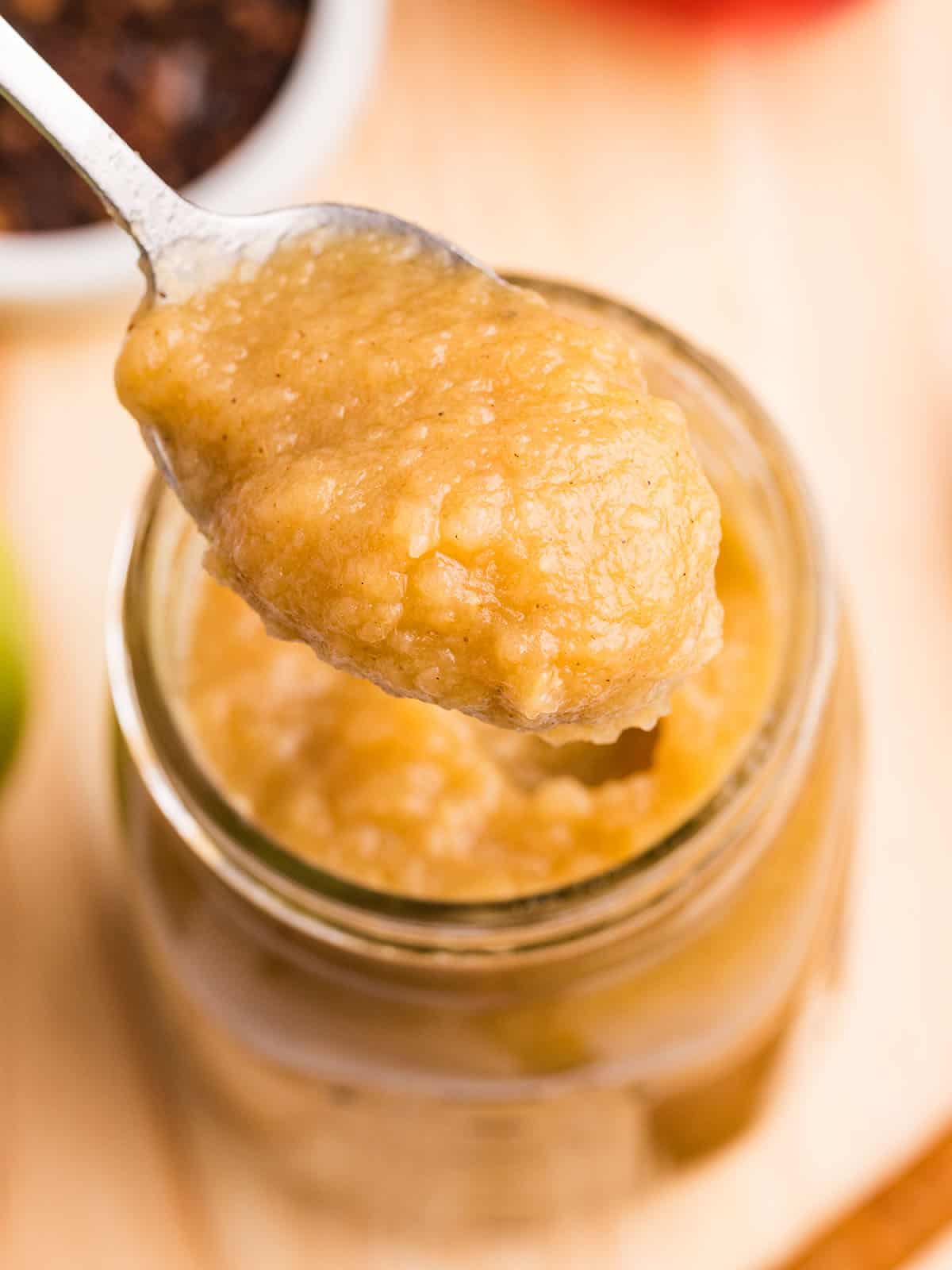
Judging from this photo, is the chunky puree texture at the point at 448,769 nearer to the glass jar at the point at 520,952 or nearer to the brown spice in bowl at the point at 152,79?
the glass jar at the point at 520,952

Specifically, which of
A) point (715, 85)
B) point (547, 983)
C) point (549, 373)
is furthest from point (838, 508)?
point (549, 373)

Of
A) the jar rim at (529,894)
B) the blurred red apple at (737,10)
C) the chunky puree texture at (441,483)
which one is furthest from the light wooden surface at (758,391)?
the chunky puree texture at (441,483)

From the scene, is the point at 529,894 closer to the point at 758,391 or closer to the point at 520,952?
the point at 520,952

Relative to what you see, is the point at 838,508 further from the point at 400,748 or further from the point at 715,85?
the point at 400,748

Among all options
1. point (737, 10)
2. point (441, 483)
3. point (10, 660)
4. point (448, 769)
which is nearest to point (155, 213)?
point (441, 483)

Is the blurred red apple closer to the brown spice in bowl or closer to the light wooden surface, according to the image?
the light wooden surface
